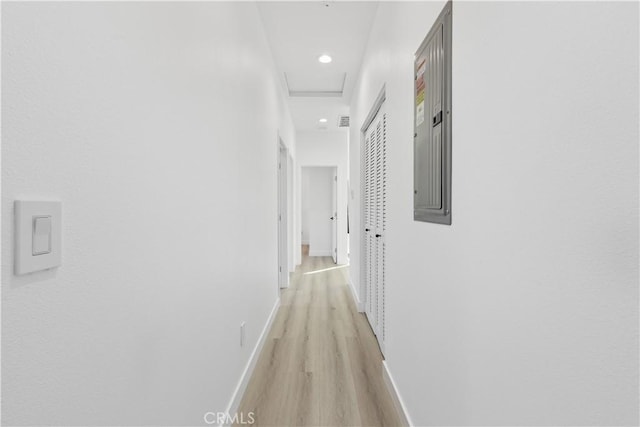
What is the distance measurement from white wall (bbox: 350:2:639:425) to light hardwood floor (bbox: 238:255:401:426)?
2.20 ft

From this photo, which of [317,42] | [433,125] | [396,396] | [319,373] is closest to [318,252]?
[317,42]

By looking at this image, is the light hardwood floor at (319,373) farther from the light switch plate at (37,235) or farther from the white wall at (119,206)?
the light switch plate at (37,235)

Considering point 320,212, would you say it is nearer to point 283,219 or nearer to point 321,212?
point 321,212

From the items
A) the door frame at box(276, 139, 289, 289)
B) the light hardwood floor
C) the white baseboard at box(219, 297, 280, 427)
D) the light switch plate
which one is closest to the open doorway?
the door frame at box(276, 139, 289, 289)

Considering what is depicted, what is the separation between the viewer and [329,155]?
6777 mm

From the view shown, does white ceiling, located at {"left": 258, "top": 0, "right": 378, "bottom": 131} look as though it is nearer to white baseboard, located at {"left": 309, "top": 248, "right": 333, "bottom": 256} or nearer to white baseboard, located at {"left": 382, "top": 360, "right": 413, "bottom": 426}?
white baseboard, located at {"left": 382, "top": 360, "right": 413, "bottom": 426}

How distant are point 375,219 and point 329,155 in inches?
157

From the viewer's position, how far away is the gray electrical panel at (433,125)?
1269mm

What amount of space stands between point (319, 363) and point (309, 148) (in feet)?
15.7

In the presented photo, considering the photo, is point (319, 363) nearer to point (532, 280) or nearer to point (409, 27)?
point (532, 280)

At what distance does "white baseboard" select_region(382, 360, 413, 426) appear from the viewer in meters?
1.78

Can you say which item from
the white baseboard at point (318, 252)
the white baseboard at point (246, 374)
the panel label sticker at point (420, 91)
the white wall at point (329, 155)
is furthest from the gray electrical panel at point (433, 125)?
the white baseboard at point (318, 252)

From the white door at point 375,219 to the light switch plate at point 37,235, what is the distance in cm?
210

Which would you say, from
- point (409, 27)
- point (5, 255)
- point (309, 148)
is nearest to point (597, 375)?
point (5, 255)
